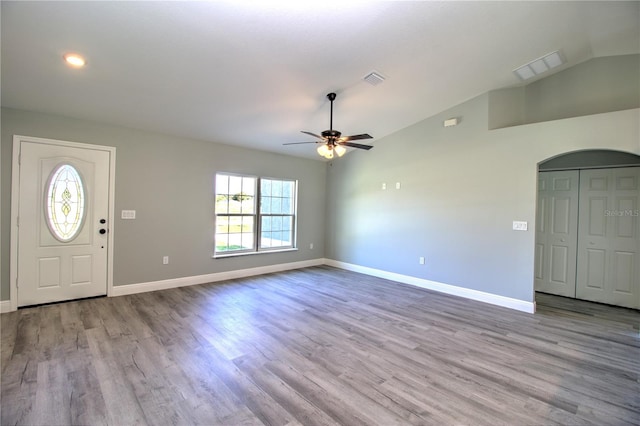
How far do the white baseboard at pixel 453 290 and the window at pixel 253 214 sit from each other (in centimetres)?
175

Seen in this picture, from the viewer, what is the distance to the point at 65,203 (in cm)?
397

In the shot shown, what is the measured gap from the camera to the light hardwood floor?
6.48 feet

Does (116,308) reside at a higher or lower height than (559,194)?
lower

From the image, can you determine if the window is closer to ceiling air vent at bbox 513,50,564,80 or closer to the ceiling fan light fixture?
the ceiling fan light fixture

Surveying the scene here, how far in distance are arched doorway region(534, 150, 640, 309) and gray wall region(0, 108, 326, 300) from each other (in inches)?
209

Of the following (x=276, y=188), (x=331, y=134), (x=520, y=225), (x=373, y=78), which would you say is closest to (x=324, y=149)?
(x=331, y=134)

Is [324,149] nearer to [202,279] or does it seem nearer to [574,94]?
[202,279]

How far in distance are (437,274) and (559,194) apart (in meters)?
2.44

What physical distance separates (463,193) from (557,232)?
1.80 metres

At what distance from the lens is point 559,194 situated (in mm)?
4871

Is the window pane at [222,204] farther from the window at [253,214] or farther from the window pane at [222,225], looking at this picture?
the window pane at [222,225]

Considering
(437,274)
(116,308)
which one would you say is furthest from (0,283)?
(437,274)

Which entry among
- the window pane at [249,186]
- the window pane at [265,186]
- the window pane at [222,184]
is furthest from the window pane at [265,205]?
the window pane at [222,184]

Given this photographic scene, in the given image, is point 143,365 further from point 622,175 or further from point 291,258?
point 622,175
